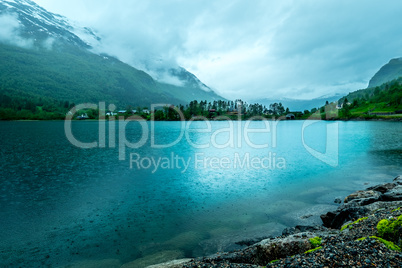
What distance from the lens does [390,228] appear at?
1130cm

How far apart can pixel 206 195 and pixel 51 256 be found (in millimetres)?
17535

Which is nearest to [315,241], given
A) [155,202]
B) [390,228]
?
[390,228]

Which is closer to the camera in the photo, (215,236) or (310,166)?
(215,236)

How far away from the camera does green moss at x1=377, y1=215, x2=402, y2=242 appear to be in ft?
36.0

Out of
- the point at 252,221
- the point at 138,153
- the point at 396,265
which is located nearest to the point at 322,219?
the point at 252,221

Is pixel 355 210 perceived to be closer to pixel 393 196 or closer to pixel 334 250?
pixel 393 196

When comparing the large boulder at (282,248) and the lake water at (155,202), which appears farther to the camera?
the lake water at (155,202)

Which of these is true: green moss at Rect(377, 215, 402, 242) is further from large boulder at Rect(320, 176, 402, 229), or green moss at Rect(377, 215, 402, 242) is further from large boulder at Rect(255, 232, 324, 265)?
large boulder at Rect(320, 176, 402, 229)

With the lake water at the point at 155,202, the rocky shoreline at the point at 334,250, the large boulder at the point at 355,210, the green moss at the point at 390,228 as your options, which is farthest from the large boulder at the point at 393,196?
the green moss at the point at 390,228

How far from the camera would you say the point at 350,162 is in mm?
47625

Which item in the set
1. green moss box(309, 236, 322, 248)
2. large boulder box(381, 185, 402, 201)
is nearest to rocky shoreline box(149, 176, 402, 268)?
green moss box(309, 236, 322, 248)

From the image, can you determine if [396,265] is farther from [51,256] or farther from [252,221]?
[51,256]

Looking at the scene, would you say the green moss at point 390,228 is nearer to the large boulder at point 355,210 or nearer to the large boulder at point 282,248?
the large boulder at point 282,248

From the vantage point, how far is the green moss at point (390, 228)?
11.0 m
